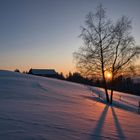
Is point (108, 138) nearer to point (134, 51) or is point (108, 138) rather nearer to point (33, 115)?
point (33, 115)

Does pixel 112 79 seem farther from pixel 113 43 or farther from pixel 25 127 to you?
pixel 25 127

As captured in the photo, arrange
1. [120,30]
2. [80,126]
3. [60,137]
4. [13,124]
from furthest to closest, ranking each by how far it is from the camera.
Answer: [120,30] → [80,126] → [13,124] → [60,137]

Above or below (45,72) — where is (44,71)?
above

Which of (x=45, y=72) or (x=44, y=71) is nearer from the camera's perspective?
(x=45, y=72)

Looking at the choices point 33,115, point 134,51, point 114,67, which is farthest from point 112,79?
point 33,115

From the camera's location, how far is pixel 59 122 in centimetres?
1113

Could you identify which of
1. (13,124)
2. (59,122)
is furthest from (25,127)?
(59,122)

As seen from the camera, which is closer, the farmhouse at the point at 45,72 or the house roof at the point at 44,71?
Answer: the farmhouse at the point at 45,72

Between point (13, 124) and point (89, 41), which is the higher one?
point (89, 41)

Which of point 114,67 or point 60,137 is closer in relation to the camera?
point 60,137

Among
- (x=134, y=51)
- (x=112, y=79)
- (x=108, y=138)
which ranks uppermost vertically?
(x=134, y=51)

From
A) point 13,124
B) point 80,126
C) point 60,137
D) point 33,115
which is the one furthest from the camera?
point 33,115

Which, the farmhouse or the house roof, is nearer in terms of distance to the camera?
the farmhouse

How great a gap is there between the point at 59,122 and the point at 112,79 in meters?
20.9
